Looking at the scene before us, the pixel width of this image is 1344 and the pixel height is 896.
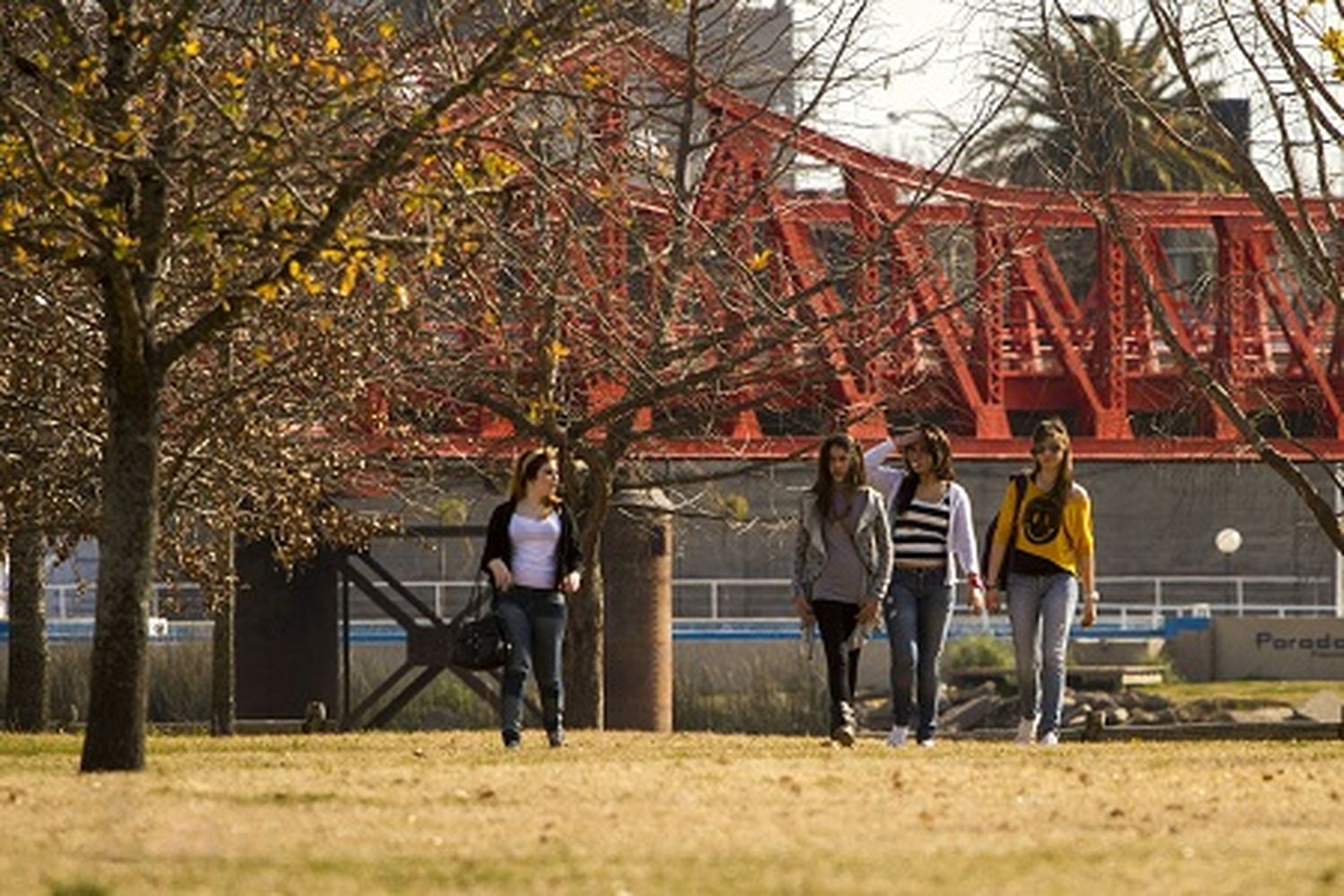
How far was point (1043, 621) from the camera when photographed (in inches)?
759

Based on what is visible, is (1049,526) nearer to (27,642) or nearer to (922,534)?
(922,534)

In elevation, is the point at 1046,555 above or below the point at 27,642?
Result: above

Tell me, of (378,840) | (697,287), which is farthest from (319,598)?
(378,840)

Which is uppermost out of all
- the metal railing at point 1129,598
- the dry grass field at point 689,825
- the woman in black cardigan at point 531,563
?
the metal railing at point 1129,598

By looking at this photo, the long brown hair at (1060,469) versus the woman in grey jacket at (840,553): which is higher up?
the long brown hair at (1060,469)

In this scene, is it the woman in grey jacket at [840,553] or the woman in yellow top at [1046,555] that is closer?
the woman in grey jacket at [840,553]

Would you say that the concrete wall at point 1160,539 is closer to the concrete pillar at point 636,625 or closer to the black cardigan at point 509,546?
the concrete pillar at point 636,625

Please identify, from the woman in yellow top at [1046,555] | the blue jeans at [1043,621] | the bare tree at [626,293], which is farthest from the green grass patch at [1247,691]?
the woman in yellow top at [1046,555]

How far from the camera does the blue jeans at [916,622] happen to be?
18.9m

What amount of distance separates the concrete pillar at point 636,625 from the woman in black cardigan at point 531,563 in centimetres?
2067

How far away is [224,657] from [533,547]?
496 inches

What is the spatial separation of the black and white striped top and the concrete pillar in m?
20.7

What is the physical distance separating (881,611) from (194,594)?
36473mm

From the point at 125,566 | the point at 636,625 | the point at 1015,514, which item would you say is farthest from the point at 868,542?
the point at 636,625
